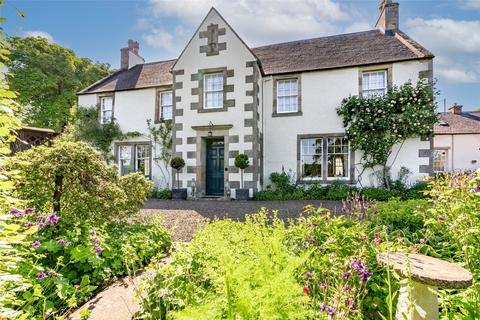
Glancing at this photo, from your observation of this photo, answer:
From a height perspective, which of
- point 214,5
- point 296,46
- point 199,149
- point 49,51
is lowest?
point 199,149

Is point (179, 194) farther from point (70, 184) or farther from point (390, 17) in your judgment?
point (390, 17)

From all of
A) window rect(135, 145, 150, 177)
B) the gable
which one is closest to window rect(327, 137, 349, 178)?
the gable

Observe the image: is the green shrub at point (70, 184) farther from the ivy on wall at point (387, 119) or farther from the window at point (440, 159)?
the window at point (440, 159)

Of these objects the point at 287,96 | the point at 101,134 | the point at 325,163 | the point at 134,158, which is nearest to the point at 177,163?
the point at 134,158

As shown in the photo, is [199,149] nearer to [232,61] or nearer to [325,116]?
[232,61]

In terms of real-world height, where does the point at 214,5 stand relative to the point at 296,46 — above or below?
above

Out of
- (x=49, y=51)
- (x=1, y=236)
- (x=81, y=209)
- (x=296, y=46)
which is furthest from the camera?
(x=49, y=51)

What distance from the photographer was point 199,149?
12414mm

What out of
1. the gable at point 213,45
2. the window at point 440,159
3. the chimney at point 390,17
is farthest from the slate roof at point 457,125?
the gable at point 213,45

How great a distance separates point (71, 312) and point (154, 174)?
12047 mm

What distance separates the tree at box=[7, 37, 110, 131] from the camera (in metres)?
20.2

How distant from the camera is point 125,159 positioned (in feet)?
50.0

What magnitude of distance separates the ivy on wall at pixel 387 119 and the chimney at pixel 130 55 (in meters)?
14.0

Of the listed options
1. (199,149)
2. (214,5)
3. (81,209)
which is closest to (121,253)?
(81,209)
